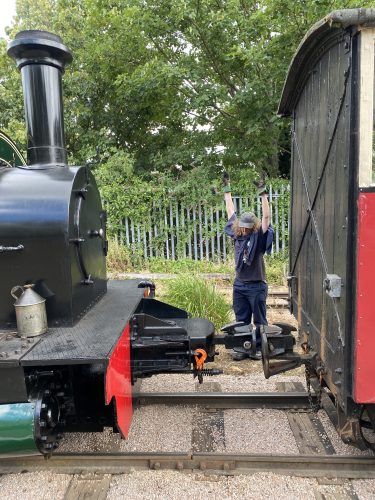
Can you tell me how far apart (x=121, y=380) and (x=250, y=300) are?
8.04ft

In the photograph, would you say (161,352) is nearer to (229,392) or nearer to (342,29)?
(229,392)

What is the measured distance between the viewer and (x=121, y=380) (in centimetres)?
253

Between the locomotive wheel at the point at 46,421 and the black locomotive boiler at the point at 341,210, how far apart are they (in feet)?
4.75

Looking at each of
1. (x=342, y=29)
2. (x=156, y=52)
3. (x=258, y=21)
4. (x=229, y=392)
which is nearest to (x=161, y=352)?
(x=229, y=392)

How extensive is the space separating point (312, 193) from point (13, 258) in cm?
211

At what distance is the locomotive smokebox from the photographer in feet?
8.64

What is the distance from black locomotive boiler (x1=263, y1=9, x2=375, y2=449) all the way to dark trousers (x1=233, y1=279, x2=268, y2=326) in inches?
59.1

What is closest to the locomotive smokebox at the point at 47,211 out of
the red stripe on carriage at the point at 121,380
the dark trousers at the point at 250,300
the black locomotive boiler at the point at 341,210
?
the red stripe on carriage at the point at 121,380

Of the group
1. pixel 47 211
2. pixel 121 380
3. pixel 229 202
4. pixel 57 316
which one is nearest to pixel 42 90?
pixel 47 211

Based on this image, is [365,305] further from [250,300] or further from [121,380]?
[250,300]

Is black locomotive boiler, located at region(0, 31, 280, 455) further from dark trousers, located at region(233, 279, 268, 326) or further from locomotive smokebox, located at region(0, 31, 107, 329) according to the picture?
dark trousers, located at region(233, 279, 268, 326)

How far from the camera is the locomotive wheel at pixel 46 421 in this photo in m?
2.17

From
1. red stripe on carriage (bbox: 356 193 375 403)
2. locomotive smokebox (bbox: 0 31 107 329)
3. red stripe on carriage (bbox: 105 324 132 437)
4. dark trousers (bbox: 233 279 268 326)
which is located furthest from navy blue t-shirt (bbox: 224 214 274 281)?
red stripe on carriage (bbox: 356 193 375 403)

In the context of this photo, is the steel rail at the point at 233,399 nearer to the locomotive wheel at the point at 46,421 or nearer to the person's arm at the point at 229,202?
the locomotive wheel at the point at 46,421
